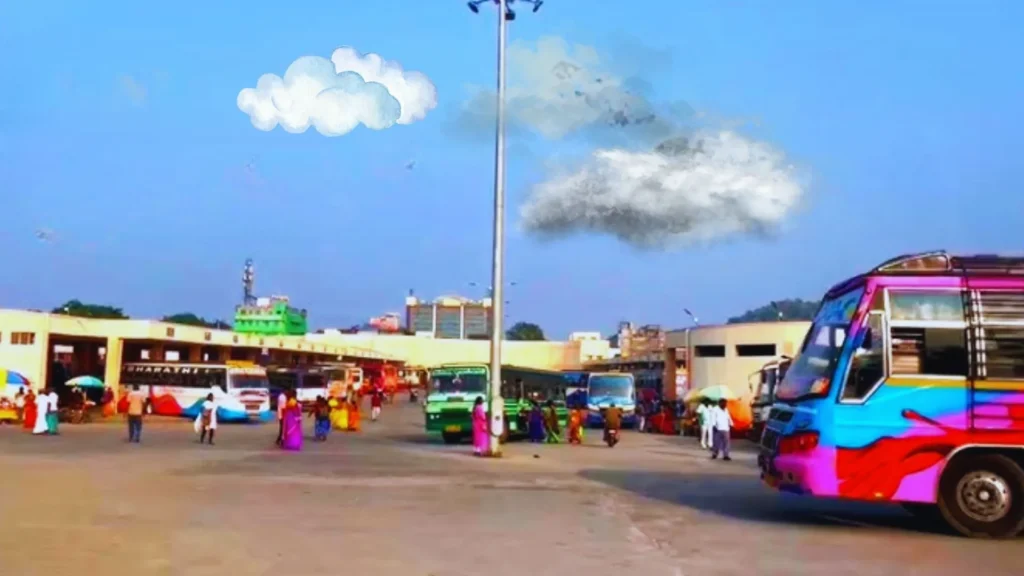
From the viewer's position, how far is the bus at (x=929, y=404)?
12.8m

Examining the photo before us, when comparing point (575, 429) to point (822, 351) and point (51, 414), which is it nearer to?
point (51, 414)

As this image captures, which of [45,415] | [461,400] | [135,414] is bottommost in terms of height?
[45,415]

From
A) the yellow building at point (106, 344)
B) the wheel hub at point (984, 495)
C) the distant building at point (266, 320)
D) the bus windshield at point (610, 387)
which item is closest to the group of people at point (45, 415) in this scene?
the yellow building at point (106, 344)

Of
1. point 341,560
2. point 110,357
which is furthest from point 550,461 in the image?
point 110,357

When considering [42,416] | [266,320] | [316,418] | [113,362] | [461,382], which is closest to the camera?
[461,382]

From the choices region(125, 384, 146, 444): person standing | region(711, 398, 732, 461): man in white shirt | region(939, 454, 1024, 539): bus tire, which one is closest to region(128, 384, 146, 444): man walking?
region(125, 384, 146, 444): person standing

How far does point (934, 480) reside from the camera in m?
12.8

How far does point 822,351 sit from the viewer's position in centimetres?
1376

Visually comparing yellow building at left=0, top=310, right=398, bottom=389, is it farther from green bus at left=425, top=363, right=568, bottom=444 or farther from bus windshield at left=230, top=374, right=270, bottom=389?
green bus at left=425, top=363, right=568, bottom=444

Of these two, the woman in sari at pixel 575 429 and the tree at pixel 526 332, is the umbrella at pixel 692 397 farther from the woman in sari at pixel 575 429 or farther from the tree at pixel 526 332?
the tree at pixel 526 332

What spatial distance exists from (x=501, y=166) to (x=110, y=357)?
3274 centimetres

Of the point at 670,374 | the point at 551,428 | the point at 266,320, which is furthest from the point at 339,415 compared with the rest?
the point at 266,320

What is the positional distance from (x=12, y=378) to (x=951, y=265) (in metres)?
39.5

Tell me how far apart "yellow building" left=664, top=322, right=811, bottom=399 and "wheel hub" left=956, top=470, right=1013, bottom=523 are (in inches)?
1418
